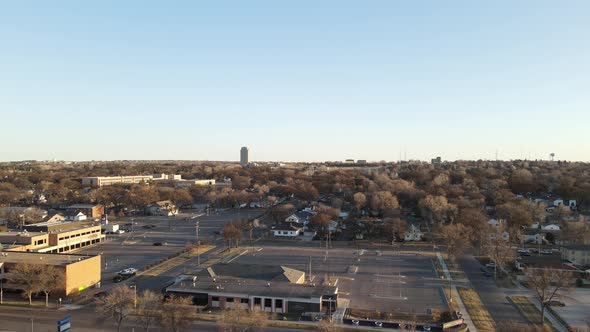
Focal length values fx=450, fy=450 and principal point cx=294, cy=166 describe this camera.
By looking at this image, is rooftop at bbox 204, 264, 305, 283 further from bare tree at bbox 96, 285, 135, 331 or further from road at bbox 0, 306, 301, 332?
bare tree at bbox 96, 285, 135, 331

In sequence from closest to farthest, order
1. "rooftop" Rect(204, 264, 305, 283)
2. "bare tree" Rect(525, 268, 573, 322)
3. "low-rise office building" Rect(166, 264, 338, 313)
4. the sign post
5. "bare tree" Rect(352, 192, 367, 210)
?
the sign post → "bare tree" Rect(525, 268, 573, 322) → "low-rise office building" Rect(166, 264, 338, 313) → "rooftop" Rect(204, 264, 305, 283) → "bare tree" Rect(352, 192, 367, 210)

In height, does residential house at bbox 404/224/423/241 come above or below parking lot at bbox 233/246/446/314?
above

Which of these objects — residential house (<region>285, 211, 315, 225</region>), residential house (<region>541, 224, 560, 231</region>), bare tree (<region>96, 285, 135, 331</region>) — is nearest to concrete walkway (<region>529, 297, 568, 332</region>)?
bare tree (<region>96, 285, 135, 331</region>)

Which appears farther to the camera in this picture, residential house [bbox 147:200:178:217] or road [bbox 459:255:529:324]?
residential house [bbox 147:200:178:217]

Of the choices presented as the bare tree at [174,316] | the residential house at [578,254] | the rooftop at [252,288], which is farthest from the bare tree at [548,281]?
the bare tree at [174,316]

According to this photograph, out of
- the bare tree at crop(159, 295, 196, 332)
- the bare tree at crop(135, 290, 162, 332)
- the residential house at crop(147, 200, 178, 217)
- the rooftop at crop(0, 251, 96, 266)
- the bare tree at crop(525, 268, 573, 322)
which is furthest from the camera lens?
the residential house at crop(147, 200, 178, 217)

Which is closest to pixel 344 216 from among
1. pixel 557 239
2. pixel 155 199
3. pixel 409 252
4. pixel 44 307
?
pixel 409 252
